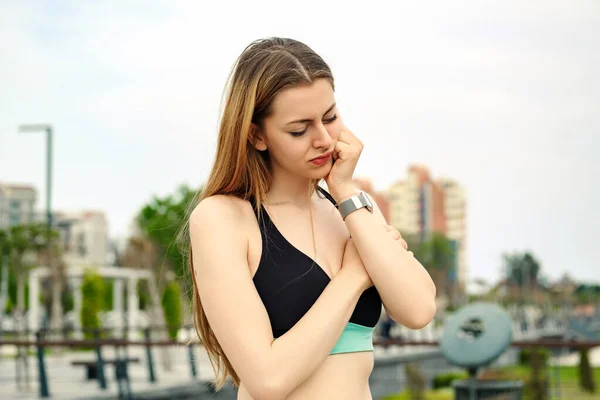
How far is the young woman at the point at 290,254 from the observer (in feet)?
6.17

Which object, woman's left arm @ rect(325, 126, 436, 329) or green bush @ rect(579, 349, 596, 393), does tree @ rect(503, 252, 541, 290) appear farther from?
woman's left arm @ rect(325, 126, 436, 329)

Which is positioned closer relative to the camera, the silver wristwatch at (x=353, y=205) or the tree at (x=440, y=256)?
the silver wristwatch at (x=353, y=205)

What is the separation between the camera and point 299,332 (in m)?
1.87

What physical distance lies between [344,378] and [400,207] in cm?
13992

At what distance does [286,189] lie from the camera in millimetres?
2146

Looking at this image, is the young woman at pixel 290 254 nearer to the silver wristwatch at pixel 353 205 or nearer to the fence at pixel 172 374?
the silver wristwatch at pixel 353 205

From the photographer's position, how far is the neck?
2133 millimetres

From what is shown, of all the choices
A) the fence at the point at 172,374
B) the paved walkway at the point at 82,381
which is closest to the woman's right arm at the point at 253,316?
the fence at the point at 172,374

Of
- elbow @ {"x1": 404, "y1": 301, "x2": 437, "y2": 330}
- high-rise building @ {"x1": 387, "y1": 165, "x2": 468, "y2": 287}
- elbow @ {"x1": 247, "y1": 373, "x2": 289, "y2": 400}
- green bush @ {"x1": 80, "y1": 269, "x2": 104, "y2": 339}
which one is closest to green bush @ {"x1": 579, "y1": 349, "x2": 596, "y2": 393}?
elbow @ {"x1": 404, "y1": 301, "x2": 437, "y2": 330}

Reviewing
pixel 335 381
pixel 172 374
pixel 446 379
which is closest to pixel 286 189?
pixel 335 381

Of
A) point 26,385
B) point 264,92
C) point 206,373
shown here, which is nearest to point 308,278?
point 264,92

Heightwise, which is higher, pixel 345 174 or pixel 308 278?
pixel 345 174

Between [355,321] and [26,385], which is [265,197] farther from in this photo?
[26,385]

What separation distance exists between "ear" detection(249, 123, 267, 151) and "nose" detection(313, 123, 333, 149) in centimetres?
14
